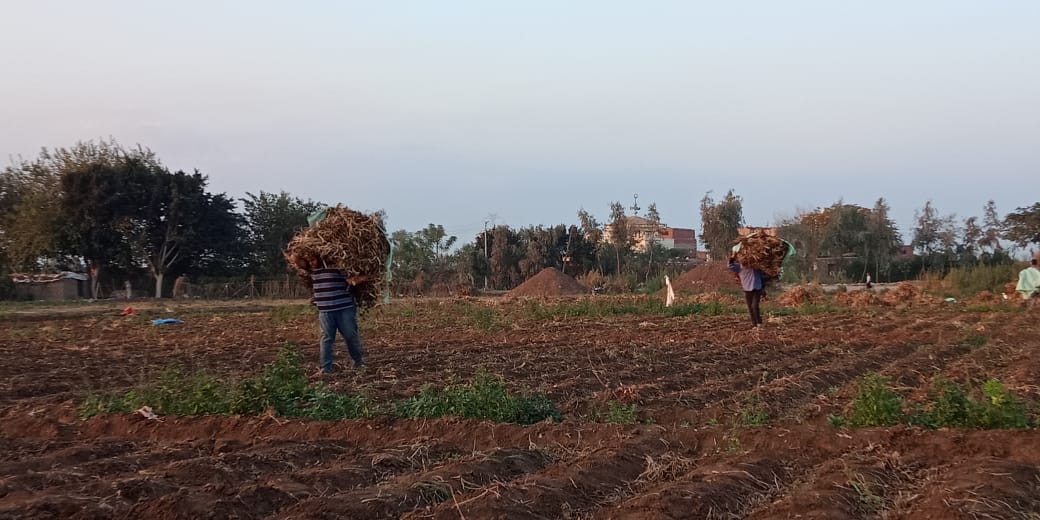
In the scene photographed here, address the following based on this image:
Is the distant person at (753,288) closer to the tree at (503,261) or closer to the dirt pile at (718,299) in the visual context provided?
the dirt pile at (718,299)

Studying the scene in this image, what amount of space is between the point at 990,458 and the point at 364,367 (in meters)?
7.17

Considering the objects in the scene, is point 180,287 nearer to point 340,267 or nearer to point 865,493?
point 340,267

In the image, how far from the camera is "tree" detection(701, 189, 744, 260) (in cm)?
5209

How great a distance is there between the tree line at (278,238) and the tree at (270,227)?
0.22ft

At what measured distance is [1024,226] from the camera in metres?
43.6

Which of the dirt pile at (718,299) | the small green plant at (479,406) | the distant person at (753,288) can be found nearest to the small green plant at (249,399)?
the small green plant at (479,406)

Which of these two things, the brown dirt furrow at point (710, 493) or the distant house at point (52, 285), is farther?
the distant house at point (52, 285)

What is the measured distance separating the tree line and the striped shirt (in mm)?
25872

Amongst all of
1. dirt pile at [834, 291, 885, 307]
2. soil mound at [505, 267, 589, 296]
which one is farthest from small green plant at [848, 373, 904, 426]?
soil mound at [505, 267, 589, 296]

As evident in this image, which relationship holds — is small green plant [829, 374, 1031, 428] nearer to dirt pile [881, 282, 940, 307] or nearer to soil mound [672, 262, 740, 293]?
dirt pile [881, 282, 940, 307]

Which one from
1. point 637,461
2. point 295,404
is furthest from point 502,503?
point 295,404

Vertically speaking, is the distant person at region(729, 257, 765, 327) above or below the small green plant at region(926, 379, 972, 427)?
above

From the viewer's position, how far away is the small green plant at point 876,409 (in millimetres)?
5965

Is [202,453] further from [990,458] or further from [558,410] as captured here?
[990,458]
